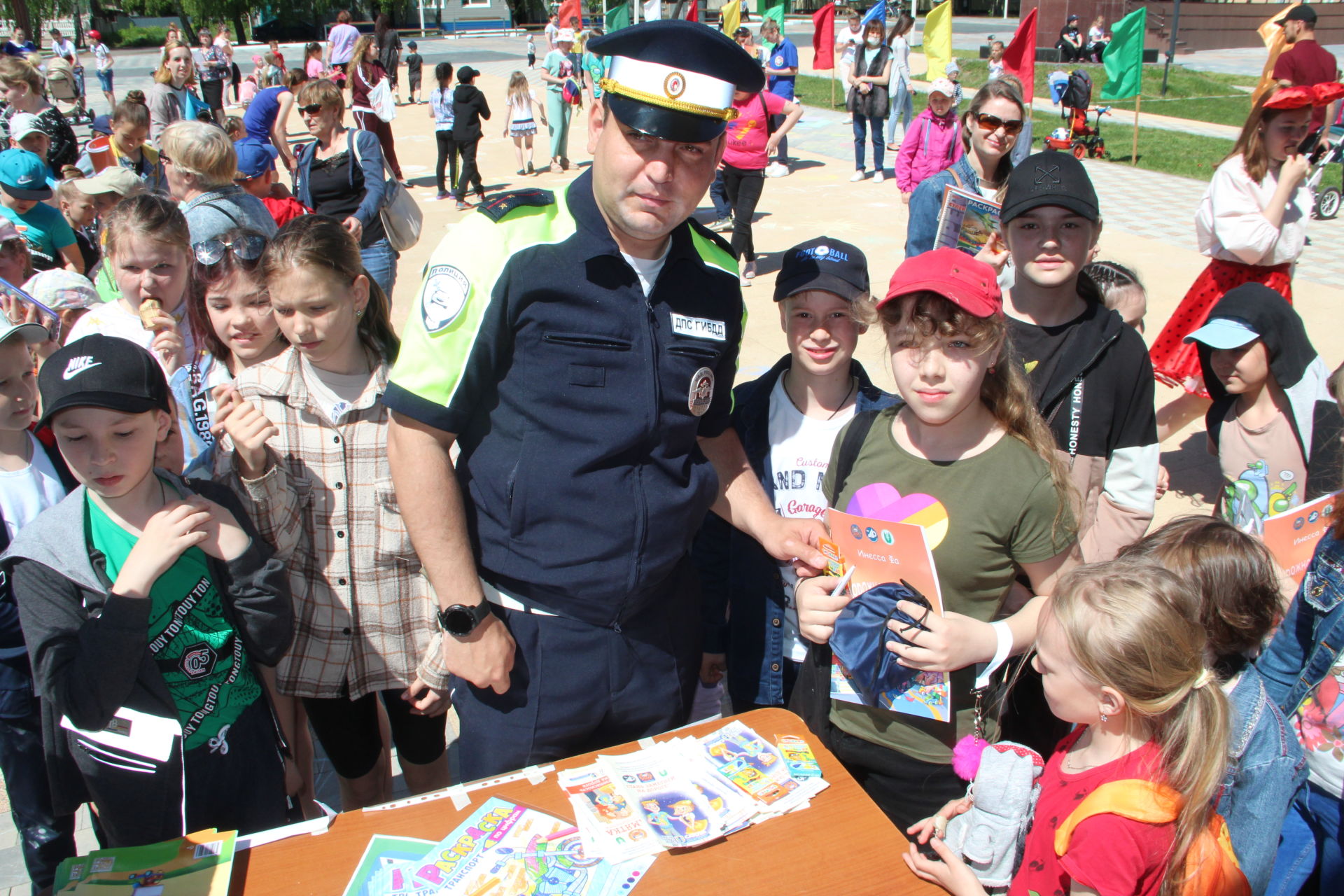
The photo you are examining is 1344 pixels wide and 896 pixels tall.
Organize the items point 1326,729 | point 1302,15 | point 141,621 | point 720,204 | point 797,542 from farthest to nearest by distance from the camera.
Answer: point 720,204 < point 1302,15 < point 797,542 < point 1326,729 < point 141,621

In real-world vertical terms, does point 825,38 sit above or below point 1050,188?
above

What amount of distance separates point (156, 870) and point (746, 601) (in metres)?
1.58

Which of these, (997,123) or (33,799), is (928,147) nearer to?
(997,123)

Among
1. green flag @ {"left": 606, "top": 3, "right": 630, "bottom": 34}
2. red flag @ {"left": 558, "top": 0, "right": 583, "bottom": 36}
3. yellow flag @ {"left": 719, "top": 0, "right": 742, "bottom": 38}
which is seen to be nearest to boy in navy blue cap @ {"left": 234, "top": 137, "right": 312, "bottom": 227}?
yellow flag @ {"left": 719, "top": 0, "right": 742, "bottom": 38}

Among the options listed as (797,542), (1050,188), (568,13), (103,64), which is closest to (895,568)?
(797,542)

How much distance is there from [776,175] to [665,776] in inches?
512

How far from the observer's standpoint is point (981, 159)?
4484mm

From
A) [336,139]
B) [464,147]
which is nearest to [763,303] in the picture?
[336,139]

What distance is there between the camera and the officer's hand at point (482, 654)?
6.24 ft

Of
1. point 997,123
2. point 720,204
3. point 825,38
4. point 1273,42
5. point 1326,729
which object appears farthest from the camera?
point 825,38

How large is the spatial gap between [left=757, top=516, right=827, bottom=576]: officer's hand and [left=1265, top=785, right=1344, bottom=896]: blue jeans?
4.17ft

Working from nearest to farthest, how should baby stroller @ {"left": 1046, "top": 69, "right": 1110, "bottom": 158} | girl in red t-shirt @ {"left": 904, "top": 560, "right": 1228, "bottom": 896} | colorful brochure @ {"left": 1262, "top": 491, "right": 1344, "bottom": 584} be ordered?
girl in red t-shirt @ {"left": 904, "top": 560, "right": 1228, "bottom": 896}
colorful brochure @ {"left": 1262, "top": 491, "right": 1344, "bottom": 584}
baby stroller @ {"left": 1046, "top": 69, "right": 1110, "bottom": 158}

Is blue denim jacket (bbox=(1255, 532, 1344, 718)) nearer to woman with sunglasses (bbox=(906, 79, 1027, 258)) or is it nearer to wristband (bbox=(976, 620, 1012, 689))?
wristband (bbox=(976, 620, 1012, 689))

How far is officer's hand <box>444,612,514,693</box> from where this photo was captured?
1901 mm
